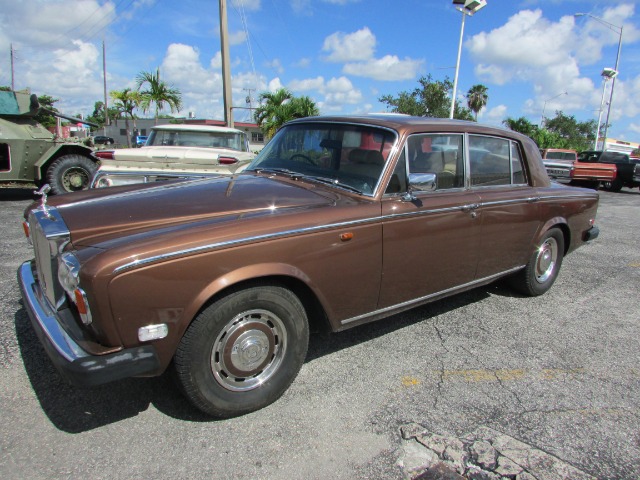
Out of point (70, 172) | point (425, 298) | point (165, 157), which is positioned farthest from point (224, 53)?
point (425, 298)

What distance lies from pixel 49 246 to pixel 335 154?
75.5 inches

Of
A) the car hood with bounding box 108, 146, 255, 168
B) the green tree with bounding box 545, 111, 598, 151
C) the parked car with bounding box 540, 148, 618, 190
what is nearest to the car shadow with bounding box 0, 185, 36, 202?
the car hood with bounding box 108, 146, 255, 168

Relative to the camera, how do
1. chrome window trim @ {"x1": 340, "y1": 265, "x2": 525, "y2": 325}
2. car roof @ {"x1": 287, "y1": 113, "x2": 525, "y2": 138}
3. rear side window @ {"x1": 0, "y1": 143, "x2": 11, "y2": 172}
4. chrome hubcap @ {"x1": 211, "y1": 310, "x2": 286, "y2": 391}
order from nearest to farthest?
1. chrome hubcap @ {"x1": 211, "y1": 310, "x2": 286, "y2": 391}
2. chrome window trim @ {"x1": 340, "y1": 265, "x2": 525, "y2": 325}
3. car roof @ {"x1": 287, "y1": 113, "x2": 525, "y2": 138}
4. rear side window @ {"x1": 0, "y1": 143, "x2": 11, "y2": 172}

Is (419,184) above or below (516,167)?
below

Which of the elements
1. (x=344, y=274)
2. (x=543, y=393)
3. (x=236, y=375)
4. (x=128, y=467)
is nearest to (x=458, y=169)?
(x=344, y=274)

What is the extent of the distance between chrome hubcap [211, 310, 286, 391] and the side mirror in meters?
1.26

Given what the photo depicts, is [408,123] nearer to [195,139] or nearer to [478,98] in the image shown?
[195,139]

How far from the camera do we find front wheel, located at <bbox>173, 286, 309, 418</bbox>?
2.24 m

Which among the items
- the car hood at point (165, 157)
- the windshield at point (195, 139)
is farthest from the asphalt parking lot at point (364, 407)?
the windshield at point (195, 139)

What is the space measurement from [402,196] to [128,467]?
220cm

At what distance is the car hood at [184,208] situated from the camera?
234cm

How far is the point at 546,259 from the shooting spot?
4465 mm

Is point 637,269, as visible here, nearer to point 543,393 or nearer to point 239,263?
point 543,393

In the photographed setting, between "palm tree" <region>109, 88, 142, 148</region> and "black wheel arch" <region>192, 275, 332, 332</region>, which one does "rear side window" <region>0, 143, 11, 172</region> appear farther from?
"palm tree" <region>109, 88, 142, 148</region>
